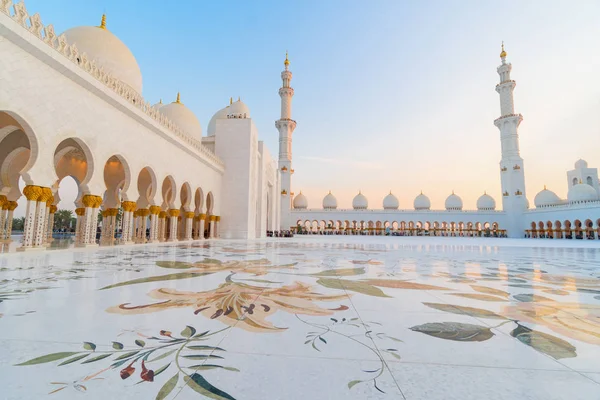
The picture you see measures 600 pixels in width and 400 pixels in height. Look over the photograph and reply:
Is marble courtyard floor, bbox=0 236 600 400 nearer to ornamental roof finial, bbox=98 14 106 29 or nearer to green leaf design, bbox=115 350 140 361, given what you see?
green leaf design, bbox=115 350 140 361

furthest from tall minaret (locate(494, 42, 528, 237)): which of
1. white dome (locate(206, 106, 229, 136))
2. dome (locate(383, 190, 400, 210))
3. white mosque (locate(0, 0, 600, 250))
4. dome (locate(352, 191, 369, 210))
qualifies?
white dome (locate(206, 106, 229, 136))

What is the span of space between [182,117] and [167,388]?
59.5 feet

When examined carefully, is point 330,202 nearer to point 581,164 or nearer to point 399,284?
point 581,164

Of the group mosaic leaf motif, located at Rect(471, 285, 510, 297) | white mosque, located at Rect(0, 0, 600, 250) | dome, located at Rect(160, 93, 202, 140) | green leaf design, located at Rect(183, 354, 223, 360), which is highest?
dome, located at Rect(160, 93, 202, 140)

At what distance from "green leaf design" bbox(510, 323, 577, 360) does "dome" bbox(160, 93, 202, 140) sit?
1731 centimetres

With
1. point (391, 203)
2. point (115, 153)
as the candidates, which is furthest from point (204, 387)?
point (391, 203)

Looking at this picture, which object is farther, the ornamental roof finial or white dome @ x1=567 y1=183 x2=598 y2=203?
white dome @ x1=567 y1=183 x2=598 y2=203

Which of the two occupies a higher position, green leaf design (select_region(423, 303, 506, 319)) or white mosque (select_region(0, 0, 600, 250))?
white mosque (select_region(0, 0, 600, 250))

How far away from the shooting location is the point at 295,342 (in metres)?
1.34

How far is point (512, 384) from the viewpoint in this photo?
1003 mm

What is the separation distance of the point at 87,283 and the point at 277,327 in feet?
6.78

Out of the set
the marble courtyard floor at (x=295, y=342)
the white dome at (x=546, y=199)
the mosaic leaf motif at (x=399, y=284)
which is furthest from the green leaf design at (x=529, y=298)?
the white dome at (x=546, y=199)

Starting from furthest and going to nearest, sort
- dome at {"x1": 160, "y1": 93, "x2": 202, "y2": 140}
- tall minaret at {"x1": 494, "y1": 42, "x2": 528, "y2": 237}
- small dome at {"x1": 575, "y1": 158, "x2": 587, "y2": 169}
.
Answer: small dome at {"x1": 575, "y1": 158, "x2": 587, "y2": 169} < tall minaret at {"x1": 494, "y1": 42, "x2": 528, "y2": 237} < dome at {"x1": 160, "y1": 93, "x2": 202, "y2": 140}

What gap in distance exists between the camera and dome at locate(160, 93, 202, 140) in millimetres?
17016
